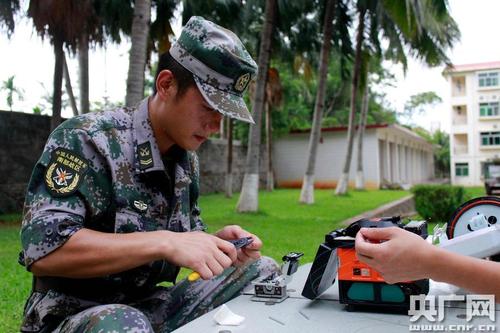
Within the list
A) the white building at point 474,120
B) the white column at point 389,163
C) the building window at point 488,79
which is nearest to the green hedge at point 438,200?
the white column at point 389,163

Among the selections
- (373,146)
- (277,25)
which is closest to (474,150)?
(373,146)

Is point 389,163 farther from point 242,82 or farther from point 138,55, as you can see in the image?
point 242,82

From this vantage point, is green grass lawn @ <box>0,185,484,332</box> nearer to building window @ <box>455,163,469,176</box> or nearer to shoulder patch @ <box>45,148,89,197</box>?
shoulder patch @ <box>45,148,89,197</box>

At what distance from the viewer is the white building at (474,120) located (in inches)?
1247

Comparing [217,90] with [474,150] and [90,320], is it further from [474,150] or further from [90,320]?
[474,150]

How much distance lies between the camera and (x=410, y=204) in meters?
15.9

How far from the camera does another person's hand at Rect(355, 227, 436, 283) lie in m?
1.34

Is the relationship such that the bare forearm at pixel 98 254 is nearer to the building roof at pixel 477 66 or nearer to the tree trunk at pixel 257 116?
the tree trunk at pixel 257 116

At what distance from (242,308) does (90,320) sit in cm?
53

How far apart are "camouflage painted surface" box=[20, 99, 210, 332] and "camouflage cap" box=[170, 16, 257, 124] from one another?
0.87ft

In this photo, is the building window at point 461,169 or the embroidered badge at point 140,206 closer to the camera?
the embroidered badge at point 140,206

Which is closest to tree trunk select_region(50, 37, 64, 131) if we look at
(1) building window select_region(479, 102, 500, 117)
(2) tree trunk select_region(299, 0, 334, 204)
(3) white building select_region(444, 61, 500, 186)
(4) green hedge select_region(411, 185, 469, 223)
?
(2) tree trunk select_region(299, 0, 334, 204)

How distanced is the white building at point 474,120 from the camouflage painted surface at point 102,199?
32440 millimetres

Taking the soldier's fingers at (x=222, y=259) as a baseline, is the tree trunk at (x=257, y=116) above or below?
above
